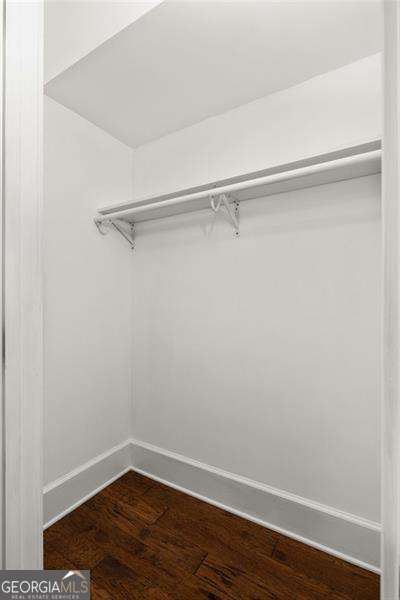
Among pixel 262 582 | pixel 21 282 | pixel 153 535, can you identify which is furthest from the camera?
pixel 153 535

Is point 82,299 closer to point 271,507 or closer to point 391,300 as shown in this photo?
point 271,507

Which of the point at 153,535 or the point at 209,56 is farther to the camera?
the point at 153,535

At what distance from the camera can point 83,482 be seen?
5.64 feet

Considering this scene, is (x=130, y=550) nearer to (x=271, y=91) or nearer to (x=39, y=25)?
(x=39, y=25)

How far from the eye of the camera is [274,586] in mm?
1216

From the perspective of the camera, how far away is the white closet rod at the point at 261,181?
3.77ft

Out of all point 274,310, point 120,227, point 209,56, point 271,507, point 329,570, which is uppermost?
point 209,56

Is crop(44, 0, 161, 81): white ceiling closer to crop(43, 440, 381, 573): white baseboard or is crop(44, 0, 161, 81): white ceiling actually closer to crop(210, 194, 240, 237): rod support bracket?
crop(210, 194, 240, 237): rod support bracket

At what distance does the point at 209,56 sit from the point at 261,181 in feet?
2.02

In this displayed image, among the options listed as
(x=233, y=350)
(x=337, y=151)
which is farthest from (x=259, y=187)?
(x=233, y=350)

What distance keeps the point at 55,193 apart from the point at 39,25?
96cm

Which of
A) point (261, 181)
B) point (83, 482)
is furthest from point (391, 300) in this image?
point (83, 482)

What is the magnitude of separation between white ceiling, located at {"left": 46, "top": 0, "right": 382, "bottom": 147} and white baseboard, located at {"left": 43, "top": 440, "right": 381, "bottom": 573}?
2.05 m

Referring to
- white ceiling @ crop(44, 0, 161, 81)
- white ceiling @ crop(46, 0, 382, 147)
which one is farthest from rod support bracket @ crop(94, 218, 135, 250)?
white ceiling @ crop(44, 0, 161, 81)
